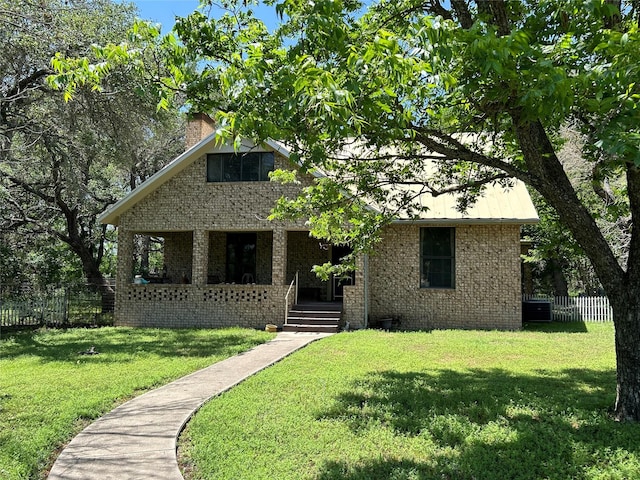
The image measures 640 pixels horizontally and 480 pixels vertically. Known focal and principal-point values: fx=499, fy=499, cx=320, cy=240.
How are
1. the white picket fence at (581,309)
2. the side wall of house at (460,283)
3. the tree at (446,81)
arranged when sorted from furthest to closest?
the white picket fence at (581,309) < the side wall of house at (460,283) < the tree at (446,81)

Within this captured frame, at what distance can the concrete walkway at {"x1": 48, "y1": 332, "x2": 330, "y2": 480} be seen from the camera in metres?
4.66

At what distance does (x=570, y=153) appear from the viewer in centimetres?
1780

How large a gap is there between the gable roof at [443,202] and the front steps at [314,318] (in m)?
3.55

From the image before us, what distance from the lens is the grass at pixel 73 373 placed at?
548 centimetres

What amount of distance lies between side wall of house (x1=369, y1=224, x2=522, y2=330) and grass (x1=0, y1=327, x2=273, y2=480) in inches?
173

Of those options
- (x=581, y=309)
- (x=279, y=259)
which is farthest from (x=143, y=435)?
(x=581, y=309)

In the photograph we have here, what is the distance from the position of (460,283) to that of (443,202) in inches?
106

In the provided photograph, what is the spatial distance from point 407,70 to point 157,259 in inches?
1624

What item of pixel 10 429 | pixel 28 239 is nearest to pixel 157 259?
pixel 28 239

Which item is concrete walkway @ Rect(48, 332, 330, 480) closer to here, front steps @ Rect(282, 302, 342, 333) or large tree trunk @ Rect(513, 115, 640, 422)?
large tree trunk @ Rect(513, 115, 640, 422)

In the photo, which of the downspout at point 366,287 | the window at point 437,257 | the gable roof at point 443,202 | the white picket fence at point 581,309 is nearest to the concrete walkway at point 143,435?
the downspout at point 366,287

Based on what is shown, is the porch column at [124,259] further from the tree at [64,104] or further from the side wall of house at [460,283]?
the side wall of house at [460,283]

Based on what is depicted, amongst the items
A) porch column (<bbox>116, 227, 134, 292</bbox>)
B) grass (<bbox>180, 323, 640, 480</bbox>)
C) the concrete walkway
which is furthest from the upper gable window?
the concrete walkway

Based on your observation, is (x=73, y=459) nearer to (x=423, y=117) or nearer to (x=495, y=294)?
(x=423, y=117)
